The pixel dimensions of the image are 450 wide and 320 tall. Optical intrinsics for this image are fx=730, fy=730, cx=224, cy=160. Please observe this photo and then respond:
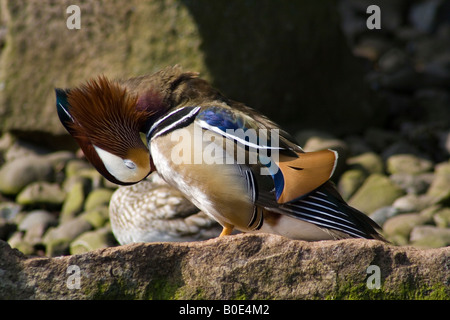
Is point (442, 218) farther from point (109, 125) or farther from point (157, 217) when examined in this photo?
point (109, 125)

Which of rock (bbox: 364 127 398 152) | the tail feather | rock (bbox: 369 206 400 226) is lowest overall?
rock (bbox: 369 206 400 226)

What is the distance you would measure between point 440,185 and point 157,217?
2.24 m

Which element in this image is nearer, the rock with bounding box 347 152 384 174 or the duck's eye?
the duck's eye

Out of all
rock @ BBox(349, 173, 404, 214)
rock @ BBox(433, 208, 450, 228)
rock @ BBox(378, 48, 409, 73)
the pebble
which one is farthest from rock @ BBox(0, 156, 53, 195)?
rock @ BBox(378, 48, 409, 73)

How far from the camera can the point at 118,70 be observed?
5551 millimetres

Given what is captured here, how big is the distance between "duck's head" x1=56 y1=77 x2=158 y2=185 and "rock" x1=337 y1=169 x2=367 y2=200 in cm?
232

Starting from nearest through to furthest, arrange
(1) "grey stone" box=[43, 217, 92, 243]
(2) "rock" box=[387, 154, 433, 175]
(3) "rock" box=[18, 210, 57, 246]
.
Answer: (1) "grey stone" box=[43, 217, 92, 243] → (3) "rock" box=[18, 210, 57, 246] → (2) "rock" box=[387, 154, 433, 175]

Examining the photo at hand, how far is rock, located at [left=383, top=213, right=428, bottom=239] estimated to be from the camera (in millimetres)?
4504

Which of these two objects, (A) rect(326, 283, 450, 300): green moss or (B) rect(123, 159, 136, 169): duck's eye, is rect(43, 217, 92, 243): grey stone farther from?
(A) rect(326, 283, 450, 300): green moss

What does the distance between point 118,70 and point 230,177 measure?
2847 millimetres

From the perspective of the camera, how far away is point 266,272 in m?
A: 2.53

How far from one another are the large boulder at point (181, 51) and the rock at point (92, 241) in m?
1.45

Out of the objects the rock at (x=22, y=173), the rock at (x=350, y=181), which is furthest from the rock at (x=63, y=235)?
the rock at (x=350, y=181)

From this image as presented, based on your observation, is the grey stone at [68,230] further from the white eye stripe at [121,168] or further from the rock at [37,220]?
the white eye stripe at [121,168]
